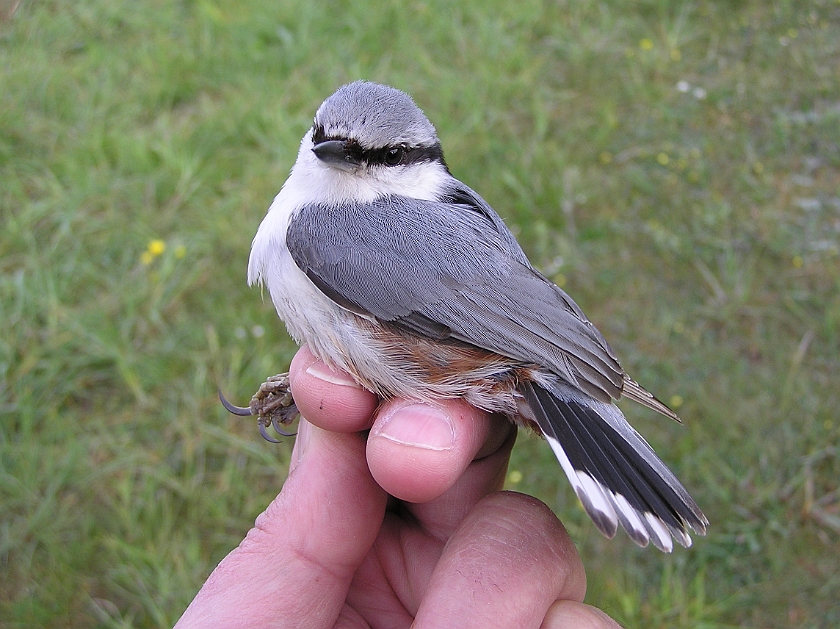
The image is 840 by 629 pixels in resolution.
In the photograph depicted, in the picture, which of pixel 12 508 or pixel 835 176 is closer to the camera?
pixel 12 508

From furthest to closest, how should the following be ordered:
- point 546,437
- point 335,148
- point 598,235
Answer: point 598,235
point 335,148
point 546,437

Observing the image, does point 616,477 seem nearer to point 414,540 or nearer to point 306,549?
point 414,540

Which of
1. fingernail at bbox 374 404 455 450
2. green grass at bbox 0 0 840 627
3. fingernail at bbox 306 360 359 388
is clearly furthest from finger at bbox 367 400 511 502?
green grass at bbox 0 0 840 627

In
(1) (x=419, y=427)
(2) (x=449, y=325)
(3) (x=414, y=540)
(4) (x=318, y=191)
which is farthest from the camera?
(4) (x=318, y=191)

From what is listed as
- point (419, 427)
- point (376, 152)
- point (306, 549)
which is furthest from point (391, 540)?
point (376, 152)

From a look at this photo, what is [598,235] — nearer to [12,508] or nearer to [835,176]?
[835,176]

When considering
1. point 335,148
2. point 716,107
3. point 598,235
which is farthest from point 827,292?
point 335,148

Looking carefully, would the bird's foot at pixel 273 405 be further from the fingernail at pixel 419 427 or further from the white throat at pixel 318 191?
the fingernail at pixel 419 427

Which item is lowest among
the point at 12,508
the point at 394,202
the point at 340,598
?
the point at 12,508
